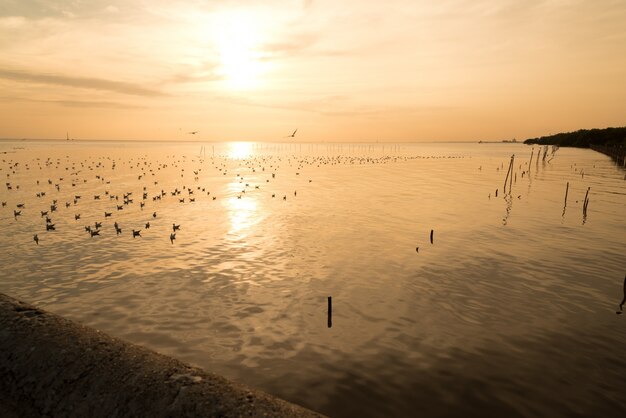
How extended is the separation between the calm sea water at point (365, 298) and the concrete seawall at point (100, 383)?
4.77 m

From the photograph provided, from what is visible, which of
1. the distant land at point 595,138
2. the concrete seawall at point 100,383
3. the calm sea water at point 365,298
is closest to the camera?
the concrete seawall at point 100,383

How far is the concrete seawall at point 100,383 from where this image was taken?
319cm

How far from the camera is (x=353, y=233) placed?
2172cm

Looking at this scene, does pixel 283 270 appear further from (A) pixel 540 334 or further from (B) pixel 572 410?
(B) pixel 572 410

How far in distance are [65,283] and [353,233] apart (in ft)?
46.8

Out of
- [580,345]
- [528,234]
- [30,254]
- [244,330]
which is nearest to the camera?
[580,345]

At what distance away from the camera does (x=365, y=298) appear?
12680 mm

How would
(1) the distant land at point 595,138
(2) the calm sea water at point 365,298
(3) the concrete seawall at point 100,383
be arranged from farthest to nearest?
1. (1) the distant land at point 595,138
2. (2) the calm sea water at point 365,298
3. (3) the concrete seawall at point 100,383

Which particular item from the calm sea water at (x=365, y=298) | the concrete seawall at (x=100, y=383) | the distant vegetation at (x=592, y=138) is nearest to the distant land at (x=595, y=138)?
the distant vegetation at (x=592, y=138)

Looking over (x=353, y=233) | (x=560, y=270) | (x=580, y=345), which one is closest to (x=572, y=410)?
(x=580, y=345)

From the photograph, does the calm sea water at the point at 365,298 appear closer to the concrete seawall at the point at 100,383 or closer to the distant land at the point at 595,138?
the concrete seawall at the point at 100,383

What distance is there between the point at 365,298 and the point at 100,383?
10107 millimetres

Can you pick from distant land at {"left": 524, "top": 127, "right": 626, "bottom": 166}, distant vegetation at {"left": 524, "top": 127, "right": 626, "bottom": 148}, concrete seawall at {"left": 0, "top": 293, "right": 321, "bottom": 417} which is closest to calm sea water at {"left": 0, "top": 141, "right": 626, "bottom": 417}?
concrete seawall at {"left": 0, "top": 293, "right": 321, "bottom": 417}

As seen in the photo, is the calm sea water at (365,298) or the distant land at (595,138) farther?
the distant land at (595,138)
